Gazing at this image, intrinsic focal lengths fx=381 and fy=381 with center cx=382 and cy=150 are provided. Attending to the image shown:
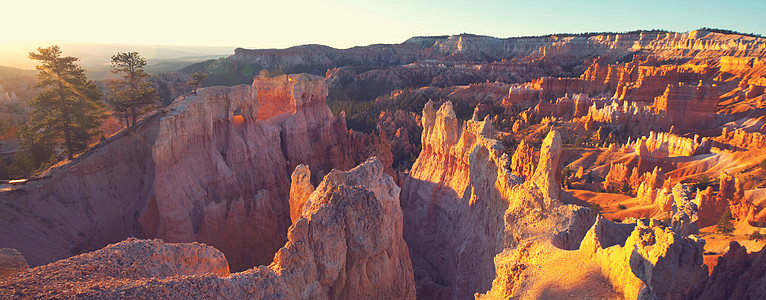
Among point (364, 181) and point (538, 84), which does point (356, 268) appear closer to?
point (364, 181)

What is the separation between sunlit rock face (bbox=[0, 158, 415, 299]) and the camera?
544 cm

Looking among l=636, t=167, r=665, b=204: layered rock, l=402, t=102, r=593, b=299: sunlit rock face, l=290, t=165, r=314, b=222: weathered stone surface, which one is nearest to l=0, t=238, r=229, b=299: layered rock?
l=290, t=165, r=314, b=222: weathered stone surface

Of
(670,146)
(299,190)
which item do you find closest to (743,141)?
(670,146)

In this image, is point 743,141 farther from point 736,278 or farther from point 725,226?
point 736,278

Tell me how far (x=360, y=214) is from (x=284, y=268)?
1.87 m

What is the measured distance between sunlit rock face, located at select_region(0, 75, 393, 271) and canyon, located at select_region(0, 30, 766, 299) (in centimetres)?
6

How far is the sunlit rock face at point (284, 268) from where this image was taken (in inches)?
214

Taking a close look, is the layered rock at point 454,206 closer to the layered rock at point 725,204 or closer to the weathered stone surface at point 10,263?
the weathered stone surface at point 10,263

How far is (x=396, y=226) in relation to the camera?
9984mm

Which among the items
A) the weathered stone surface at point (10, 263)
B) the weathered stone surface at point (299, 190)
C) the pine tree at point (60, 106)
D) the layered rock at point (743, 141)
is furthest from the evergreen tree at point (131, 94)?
the layered rock at point (743, 141)

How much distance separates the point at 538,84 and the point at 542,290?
70.0m

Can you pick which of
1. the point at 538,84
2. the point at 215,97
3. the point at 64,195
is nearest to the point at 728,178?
the point at 215,97

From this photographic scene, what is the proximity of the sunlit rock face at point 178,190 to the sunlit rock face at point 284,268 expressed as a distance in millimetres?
7508

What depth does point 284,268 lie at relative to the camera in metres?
6.89
